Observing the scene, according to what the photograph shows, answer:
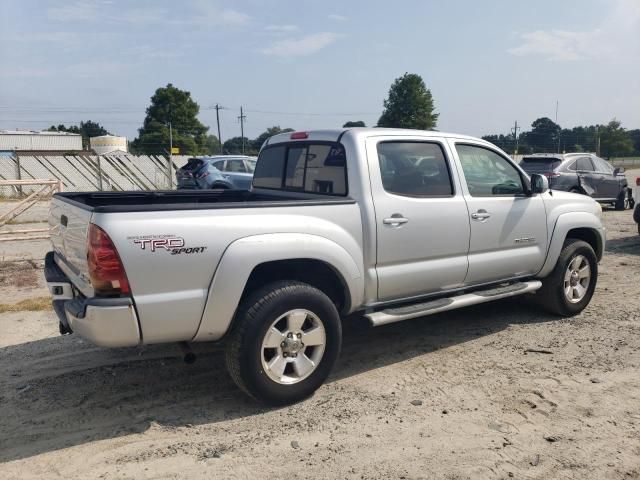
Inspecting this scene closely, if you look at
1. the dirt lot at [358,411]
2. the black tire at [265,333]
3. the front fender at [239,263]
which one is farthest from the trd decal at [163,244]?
the dirt lot at [358,411]

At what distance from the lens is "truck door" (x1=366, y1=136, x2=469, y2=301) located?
14.1 feet

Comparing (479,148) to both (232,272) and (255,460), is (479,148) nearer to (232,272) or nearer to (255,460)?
(232,272)

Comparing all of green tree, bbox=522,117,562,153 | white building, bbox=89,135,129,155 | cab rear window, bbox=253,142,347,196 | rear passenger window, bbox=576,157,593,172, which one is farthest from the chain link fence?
green tree, bbox=522,117,562,153

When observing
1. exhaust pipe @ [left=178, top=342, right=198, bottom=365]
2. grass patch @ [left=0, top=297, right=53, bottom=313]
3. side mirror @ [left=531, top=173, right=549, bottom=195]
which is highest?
side mirror @ [left=531, top=173, right=549, bottom=195]

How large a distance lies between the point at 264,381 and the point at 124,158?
24743mm

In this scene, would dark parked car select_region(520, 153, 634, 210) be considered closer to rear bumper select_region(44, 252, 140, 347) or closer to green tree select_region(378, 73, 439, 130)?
Answer: rear bumper select_region(44, 252, 140, 347)

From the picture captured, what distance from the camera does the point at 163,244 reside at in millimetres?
3285

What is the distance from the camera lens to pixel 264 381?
3.71m

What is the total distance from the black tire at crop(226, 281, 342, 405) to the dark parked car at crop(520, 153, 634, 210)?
35.1ft

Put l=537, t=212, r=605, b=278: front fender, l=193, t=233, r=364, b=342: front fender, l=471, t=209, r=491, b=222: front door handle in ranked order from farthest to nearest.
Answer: l=537, t=212, r=605, b=278: front fender < l=471, t=209, r=491, b=222: front door handle < l=193, t=233, r=364, b=342: front fender

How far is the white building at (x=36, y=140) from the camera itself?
51.9 meters

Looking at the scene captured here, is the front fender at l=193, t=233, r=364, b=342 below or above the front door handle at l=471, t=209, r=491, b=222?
below

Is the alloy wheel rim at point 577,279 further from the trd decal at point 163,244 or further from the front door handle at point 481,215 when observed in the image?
the trd decal at point 163,244

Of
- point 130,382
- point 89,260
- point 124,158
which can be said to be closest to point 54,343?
point 130,382
